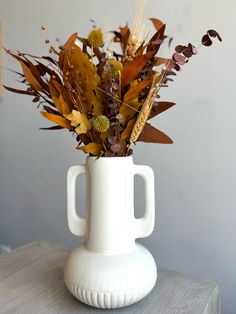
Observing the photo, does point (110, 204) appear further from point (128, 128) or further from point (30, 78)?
point (30, 78)

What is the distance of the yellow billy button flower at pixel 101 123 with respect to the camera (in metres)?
0.68

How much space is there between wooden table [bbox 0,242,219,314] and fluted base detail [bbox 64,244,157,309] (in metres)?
0.05

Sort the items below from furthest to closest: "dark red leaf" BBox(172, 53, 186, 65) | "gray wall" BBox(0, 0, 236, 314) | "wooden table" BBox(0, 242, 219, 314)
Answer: "gray wall" BBox(0, 0, 236, 314), "wooden table" BBox(0, 242, 219, 314), "dark red leaf" BBox(172, 53, 186, 65)

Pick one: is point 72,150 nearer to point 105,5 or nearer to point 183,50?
point 105,5

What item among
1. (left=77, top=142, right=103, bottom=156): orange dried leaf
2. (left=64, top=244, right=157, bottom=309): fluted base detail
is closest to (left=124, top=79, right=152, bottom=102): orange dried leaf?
(left=77, top=142, right=103, bottom=156): orange dried leaf

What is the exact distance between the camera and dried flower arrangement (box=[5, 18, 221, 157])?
0.69 meters

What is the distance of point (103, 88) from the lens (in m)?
0.71

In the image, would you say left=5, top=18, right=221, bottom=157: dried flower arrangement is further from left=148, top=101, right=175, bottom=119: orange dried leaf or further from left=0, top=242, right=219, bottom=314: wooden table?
left=0, top=242, right=219, bottom=314: wooden table

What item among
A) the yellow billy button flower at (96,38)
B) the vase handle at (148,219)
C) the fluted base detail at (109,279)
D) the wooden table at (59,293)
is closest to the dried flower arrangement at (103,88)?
the yellow billy button flower at (96,38)

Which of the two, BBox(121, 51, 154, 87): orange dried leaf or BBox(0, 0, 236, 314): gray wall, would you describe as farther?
BBox(0, 0, 236, 314): gray wall

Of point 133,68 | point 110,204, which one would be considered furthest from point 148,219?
point 133,68

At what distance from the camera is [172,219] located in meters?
1.21

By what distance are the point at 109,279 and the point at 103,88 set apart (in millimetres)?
388

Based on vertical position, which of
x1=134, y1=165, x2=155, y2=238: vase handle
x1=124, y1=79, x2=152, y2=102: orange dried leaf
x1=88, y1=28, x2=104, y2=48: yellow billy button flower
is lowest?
x1=134, y1=165, x2=155, y2=238: vase handle
